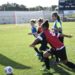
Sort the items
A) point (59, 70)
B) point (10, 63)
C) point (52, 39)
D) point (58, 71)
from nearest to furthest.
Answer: point (52, 39)
point (58, 71)
point (59, 70)
point (10, 63)

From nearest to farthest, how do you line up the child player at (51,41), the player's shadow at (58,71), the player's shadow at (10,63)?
the child player at (51,41)
the player's shadow at (58,71)
the player's shadow at (10,63)

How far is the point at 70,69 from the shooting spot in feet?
38.4

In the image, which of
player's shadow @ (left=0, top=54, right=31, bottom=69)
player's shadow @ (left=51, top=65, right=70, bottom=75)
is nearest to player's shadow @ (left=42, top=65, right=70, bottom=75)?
player's shadow @ (left=51, top=65, right=70, bottom=75)

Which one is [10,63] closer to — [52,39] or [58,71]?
[58,71]

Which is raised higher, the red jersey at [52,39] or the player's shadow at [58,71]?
the red jersey at [52,39]

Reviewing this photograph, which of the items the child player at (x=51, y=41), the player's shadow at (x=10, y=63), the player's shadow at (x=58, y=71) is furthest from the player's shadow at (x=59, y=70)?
the player's shadow at (x=10, y=63)

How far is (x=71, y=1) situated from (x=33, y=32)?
52.0 m

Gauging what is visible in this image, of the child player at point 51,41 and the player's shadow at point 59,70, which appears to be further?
the player's shadow at point 59,70

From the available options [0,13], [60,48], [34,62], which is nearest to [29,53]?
[34,62]

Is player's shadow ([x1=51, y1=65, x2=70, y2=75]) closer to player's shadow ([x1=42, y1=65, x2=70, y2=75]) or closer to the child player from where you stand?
player's shadow ([x1=42, y1=65, x2=70, y2=75])

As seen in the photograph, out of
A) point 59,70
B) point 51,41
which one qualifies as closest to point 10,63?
point 59,70

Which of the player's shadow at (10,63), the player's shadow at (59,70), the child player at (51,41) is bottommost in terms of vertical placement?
the player's shadow at (10,63)

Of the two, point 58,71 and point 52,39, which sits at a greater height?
point 52,39

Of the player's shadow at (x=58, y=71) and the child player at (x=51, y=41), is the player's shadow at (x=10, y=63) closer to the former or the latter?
the player's shadow at (x=58, y=71)
